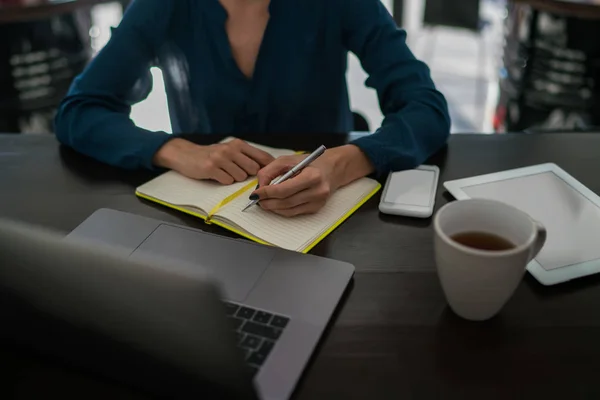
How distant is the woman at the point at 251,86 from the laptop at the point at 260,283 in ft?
0.52

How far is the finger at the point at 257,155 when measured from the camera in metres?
0.84

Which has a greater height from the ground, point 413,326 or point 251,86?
point 251,86

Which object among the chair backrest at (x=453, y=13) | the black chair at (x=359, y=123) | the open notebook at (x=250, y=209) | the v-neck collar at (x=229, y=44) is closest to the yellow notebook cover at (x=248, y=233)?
the open notebook at (x=250, y=209)

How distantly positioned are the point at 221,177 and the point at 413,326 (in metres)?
0.38

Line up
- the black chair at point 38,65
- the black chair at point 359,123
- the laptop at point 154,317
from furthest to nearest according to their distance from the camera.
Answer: the black chair at point 38,65
the black chair at point 359,123
the laptop at point 154,317

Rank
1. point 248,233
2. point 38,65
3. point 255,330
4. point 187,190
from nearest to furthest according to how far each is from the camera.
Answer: point 255,330 < point 248,233 < point 187,190 < point 38,65

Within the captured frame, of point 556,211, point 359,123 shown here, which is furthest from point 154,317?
point 359,123

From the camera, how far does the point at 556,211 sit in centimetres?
73

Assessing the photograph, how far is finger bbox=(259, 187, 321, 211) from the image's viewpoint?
2.37ft

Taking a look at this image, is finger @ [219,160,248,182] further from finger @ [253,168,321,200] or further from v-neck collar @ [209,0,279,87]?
v-neck collar @ [209,0,279,87]

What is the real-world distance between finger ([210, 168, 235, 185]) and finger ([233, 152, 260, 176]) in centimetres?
3

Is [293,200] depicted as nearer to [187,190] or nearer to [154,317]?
[187,190]

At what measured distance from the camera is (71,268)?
0.41 meters

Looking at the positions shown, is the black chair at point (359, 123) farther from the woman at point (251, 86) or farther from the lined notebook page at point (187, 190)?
the lined notebook page at point (187, 190)
